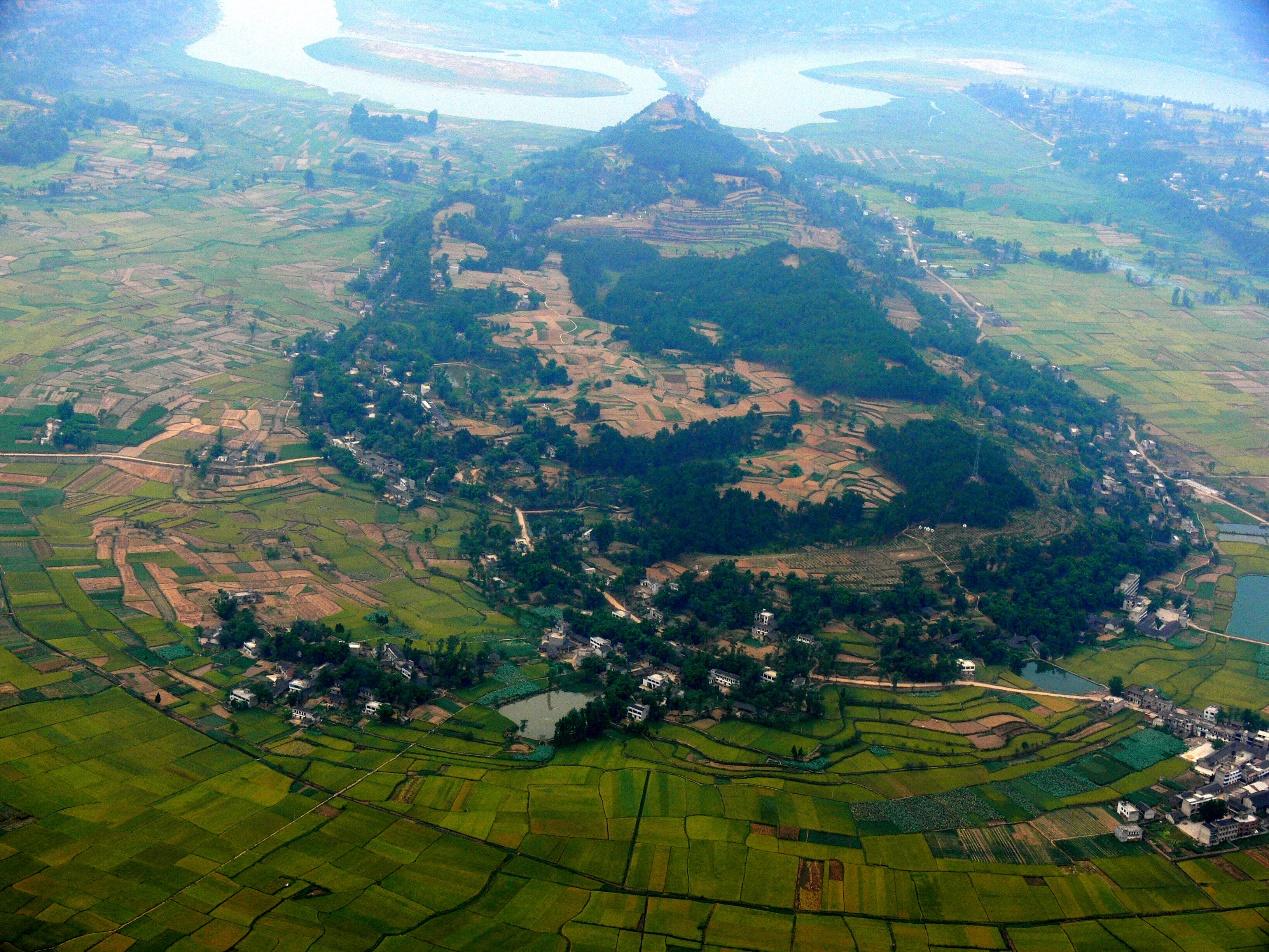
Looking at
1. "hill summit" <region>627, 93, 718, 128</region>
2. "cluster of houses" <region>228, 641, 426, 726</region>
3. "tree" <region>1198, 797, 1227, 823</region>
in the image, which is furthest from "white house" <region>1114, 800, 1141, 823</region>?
"hill summit" <region>627, 93, 718, 128</region>

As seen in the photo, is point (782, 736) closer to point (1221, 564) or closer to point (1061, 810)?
point (1061, 810)

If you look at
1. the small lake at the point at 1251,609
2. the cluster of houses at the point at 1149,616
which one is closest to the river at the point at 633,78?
the small lake at the point at 1251,609

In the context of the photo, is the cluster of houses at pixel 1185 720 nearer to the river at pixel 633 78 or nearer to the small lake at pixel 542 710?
the small lake at pixel 542 710

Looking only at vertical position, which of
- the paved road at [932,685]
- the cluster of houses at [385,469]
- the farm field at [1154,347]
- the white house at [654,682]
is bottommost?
the paved road at [932,685]

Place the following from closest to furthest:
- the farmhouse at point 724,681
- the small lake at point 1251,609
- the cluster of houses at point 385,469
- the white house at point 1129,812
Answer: the white house at point 1129,812, the farmhouse at point 724,681, the small lake at point 1251,609, the cluster of houses at point 385,469

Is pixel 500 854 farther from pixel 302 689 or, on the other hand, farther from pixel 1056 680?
pixel 1056 680

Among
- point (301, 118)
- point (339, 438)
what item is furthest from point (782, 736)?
point (301, 118)

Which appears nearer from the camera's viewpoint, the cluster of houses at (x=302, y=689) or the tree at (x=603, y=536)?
the cluster of houses at (x=302, y=689)
